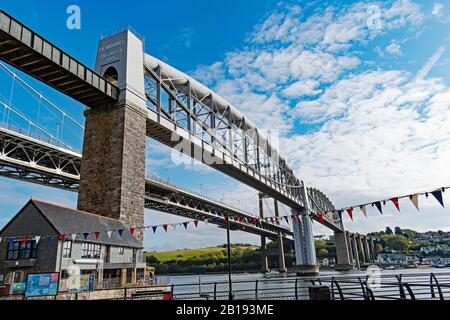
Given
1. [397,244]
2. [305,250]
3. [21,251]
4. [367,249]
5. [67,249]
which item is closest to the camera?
[67,249]

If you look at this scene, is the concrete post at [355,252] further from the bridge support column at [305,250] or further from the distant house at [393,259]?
the bridge support column at [305,250]

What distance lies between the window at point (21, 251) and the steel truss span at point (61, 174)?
1322cm

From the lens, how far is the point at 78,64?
99.7 ft

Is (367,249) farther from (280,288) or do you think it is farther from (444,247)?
(280,288)

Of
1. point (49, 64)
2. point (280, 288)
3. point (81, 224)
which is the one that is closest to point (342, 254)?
point (81, 224)

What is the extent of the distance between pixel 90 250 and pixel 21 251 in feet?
13.5

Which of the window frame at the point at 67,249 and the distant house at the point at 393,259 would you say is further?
the distant house at the point at 393,259

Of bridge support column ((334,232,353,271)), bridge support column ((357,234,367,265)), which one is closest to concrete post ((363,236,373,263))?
bridge support column ((357,234,367,265))

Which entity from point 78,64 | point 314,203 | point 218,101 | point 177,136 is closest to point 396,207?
point 78,64

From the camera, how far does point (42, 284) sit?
15.5 m

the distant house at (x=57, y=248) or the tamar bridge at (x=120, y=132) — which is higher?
the tamar bridge at (x=120, y=132)

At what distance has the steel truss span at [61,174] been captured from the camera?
148 ft

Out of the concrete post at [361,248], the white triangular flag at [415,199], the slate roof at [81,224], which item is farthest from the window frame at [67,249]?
the concrete post at [361,248]
